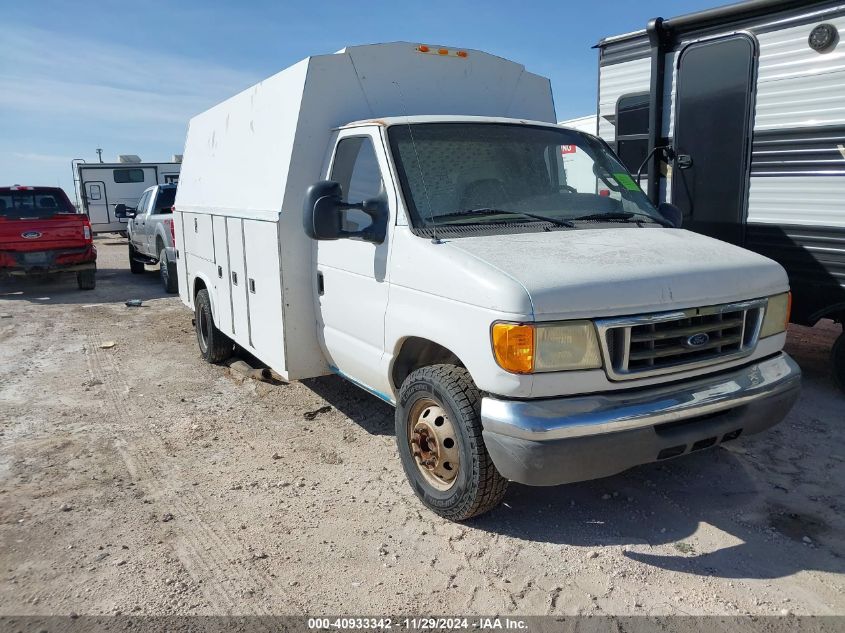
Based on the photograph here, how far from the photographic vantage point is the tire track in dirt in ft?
10.6

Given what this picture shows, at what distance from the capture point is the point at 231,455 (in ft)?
15.8

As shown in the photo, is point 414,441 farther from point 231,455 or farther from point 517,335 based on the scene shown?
point 231,455

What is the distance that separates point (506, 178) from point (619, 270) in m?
1.30

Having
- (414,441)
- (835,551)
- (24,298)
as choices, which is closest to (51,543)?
(414,441)

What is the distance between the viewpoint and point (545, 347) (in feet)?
10.1

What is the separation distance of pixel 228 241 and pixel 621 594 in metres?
4.24

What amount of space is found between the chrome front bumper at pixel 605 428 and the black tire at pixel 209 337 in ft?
14.3

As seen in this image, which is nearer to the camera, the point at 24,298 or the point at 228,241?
the point at 228,241

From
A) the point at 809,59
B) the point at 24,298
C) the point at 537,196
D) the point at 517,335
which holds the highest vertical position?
the point at 809,59

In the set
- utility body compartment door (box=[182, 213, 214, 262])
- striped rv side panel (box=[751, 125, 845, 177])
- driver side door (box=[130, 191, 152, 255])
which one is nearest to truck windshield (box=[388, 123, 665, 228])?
striped rv side panel (box=[751, 125, 845, 177])

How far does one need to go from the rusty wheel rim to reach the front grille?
37.0 inches

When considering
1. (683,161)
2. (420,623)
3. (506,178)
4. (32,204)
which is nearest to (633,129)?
(683,161)

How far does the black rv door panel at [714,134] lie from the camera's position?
5.78 metres

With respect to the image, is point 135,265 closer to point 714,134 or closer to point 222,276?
point 222,276
